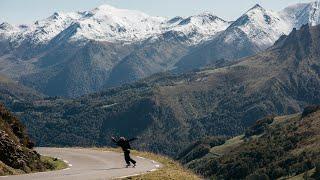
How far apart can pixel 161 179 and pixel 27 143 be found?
668 inches

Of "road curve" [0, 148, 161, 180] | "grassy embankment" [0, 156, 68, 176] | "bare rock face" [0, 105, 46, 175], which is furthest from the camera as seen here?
"bare rock face" [0, 105, 46, 175]

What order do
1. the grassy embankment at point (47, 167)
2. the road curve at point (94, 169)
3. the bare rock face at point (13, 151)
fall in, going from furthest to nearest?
the bare rock face at point (13, 151), the road curve at point (94, 169), the grassy embankment at point (47, 167)

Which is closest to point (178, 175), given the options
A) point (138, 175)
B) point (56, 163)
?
point (138, 175)

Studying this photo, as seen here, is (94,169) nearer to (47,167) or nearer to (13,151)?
(47,167)

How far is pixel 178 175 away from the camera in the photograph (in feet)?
149

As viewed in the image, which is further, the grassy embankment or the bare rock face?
the bare rock face

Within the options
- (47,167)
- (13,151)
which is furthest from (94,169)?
(13,151)

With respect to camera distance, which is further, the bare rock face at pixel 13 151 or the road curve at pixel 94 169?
the bare rock face at pixel 13 151

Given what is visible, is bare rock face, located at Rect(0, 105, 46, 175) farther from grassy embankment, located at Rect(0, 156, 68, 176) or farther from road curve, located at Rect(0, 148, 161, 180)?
road curve, located at Rect(0, 148, 161, 180)

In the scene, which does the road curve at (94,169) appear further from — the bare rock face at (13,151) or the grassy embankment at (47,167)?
the bare rock face at (13,151)

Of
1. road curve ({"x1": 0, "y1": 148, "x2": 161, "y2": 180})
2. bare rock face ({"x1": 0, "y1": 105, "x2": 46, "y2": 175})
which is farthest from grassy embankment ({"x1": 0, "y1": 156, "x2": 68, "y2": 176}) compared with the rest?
bare rock face ({"x1": 0, "y1": 105, "x2": 46, "y2": 175})

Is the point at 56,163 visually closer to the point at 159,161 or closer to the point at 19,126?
the point at 19,126

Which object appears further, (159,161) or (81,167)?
(159,161)

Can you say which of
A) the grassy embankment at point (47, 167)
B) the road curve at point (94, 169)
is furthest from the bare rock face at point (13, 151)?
the road curve at point (94, 169)
